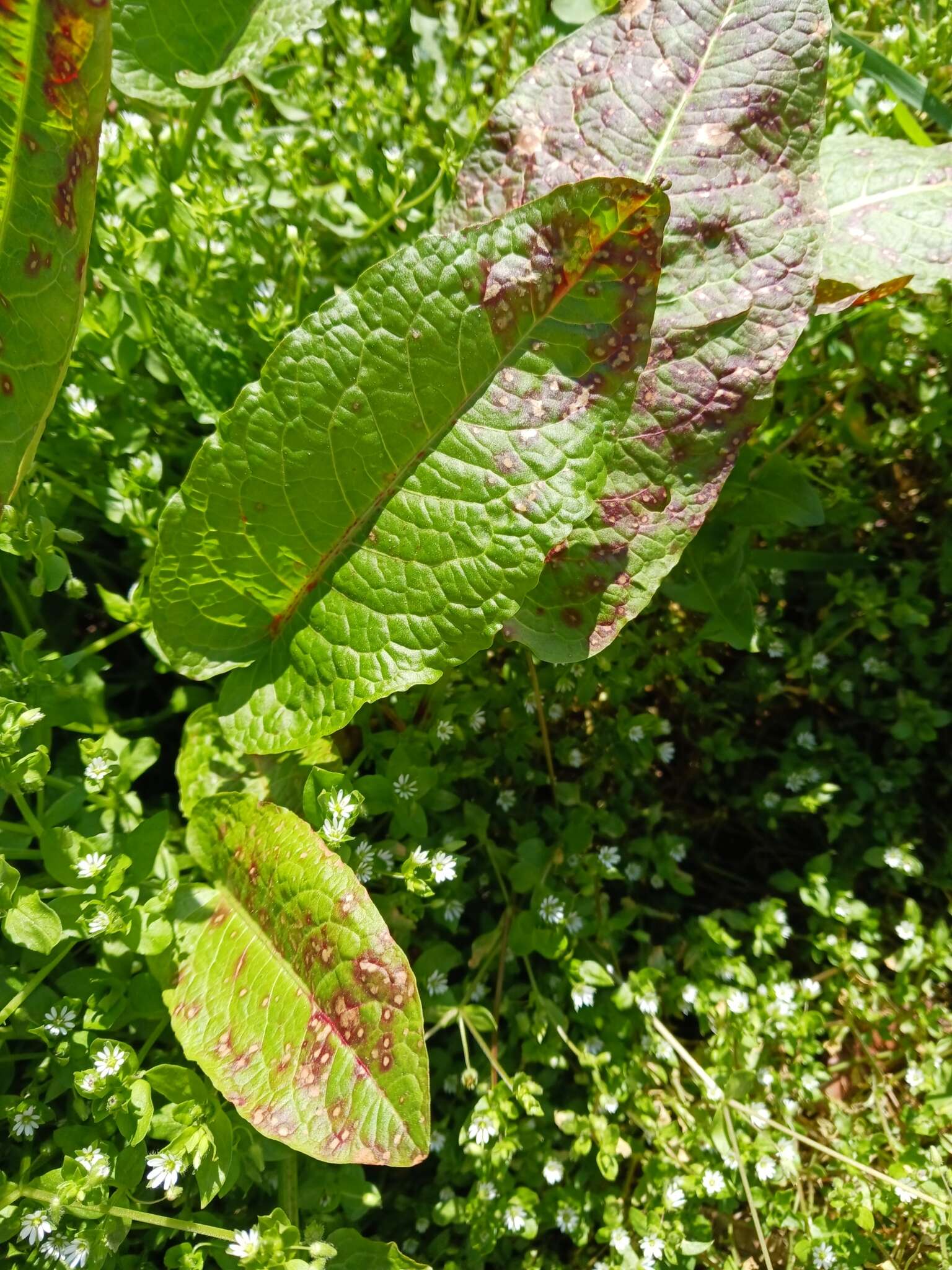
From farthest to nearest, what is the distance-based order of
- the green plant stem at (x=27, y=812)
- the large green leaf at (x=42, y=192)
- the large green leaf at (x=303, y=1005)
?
the green plant stem at (x=27, y=812)
the large green leaf at (x=303, y=1005)
the large green leaf at (x=42, y=192)

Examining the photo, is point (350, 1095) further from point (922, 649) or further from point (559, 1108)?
point (922, 649)

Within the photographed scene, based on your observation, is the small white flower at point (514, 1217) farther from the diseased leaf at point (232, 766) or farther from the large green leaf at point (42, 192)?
the large green leaf at point (42, 192)

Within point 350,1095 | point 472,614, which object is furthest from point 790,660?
point 350,1095

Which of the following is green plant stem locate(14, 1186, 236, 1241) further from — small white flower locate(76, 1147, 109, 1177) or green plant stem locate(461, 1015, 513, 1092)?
green plant stem locate(461, 1015, 513, 1092)

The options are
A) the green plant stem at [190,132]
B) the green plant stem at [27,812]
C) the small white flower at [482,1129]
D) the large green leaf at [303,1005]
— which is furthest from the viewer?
the green plant stem at [190,132]

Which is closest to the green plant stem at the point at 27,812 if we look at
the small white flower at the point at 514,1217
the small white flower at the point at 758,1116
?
the small white flower at the point at 514,1217

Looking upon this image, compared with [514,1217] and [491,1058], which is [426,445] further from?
[514,1217]

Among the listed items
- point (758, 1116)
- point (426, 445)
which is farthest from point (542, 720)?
point (758, 1116)
